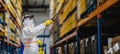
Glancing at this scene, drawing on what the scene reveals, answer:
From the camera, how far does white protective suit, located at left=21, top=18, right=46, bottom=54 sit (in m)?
8.60

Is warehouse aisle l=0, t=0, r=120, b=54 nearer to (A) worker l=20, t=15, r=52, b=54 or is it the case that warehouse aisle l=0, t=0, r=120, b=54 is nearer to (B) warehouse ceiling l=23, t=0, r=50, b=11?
(A) worker l=20, t=15, r=52, b=54

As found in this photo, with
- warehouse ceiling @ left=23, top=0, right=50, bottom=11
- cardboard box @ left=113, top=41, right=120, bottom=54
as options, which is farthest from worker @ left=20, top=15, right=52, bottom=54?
warehouse ceiling @ left=23, top=0, right=50, bottom=11

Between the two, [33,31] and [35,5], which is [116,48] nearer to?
[33,31]

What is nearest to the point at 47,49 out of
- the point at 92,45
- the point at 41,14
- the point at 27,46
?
the point at 41,14

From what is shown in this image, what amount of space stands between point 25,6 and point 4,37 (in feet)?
37.2

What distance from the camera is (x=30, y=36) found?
876 cm

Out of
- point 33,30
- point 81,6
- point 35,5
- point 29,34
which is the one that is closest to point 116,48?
point 81,6

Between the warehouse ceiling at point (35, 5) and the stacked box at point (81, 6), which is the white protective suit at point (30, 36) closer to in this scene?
the stacked box at point (81, 6)

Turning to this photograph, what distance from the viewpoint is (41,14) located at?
17625 mm

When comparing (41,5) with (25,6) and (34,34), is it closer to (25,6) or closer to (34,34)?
(25,6)

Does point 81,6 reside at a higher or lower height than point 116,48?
higher

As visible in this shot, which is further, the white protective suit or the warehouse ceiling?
the warehouse ceiling

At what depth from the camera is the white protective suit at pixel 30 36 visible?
8.60 metres

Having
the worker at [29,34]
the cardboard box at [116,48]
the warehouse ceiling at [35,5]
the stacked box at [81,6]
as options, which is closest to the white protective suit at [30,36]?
the worker at [29,34]
